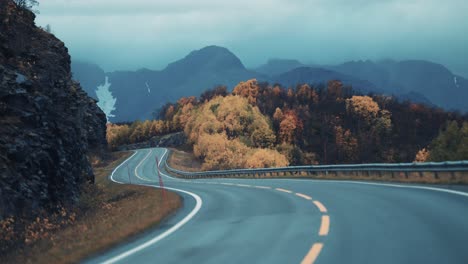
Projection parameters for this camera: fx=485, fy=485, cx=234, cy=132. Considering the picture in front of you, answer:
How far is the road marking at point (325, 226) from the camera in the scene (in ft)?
29.4

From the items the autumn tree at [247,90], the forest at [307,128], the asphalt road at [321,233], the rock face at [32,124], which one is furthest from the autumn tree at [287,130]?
the asphalt road at [321,233]

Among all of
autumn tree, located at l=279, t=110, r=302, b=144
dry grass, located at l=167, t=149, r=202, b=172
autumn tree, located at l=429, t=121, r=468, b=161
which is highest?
autumn tree, located at l=279, t=110, r=302, b=144

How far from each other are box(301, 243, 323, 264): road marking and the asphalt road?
16 mm

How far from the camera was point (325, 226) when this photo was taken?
964 cm

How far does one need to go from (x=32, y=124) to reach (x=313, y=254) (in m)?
18.2

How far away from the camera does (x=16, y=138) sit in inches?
791

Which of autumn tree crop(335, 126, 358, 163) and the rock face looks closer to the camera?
the rock face

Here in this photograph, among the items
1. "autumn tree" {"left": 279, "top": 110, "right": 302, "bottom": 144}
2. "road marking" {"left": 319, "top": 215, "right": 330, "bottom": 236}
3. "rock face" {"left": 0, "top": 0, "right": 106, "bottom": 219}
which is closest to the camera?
"road marking" {"left": 319, "top": 215, "right": 330, "bottom": 236}

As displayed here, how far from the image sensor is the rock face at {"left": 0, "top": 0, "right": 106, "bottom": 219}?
19188 mm

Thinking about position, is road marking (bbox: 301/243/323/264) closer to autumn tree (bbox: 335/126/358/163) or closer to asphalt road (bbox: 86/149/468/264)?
asphalt road (bbox: 86/149/468/264)

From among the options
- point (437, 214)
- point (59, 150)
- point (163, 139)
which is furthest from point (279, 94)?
point (437, 214)

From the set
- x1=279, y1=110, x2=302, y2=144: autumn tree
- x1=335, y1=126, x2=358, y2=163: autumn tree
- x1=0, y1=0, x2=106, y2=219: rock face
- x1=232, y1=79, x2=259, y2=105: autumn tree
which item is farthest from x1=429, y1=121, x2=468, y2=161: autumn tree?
x1=232, y1=79, x2=259, y2=105: autumn tree

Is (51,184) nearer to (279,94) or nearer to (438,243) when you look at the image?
(438,243)

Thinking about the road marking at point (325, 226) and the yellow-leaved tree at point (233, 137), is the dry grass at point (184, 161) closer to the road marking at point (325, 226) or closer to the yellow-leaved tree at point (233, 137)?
the yellow-leaved tree at point (233, 137)
